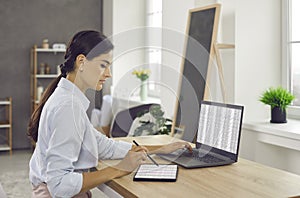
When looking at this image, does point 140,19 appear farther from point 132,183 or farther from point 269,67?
point 132,183

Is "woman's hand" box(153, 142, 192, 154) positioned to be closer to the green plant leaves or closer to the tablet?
the tablet

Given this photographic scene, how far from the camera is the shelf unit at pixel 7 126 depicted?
18.9 ft

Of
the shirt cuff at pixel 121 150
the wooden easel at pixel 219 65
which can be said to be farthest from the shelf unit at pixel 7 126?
the shirt cuff at pixel 121 150

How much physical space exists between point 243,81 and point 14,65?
398 centimetres

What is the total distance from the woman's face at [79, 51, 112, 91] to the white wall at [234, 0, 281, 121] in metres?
1.63

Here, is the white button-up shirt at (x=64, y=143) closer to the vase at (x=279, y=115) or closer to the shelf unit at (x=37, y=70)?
the vase at (x=279, y=115)

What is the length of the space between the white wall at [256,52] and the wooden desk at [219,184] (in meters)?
1.34

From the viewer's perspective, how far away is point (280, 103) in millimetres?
2846

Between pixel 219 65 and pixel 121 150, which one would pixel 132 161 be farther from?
pixel 219 65

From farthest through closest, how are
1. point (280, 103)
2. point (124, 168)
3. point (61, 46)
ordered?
point (61, 46) < point (280, 103) < point (124, 168)

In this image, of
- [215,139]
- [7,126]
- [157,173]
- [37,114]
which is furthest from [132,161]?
Answer: [7,126]

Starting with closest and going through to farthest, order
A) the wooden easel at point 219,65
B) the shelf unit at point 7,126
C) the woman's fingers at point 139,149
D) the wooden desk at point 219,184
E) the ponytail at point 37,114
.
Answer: the wooden desk at point 219,184, the ponytail at point 37,114, the woman's fingers at point 139,149, the wooden easel at point 219,65, the shelf unit at point 7,126

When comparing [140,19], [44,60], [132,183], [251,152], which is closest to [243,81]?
[251,152]

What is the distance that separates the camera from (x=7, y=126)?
577 centimetres
